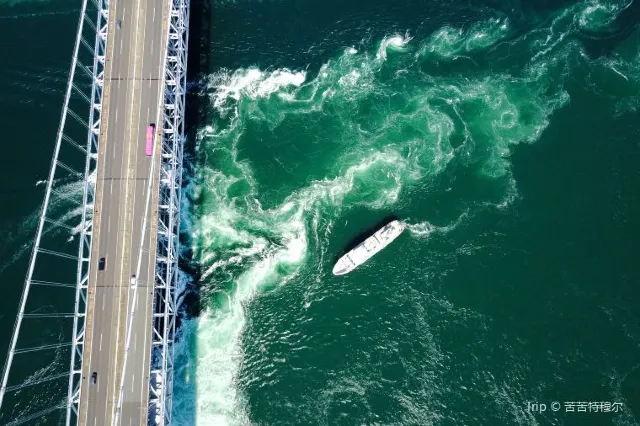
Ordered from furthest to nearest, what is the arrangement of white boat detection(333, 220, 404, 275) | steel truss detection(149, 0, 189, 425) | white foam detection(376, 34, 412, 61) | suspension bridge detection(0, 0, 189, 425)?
white foam detection(376, 34, 412, 61), white boat detection(333, 220, 404, 275), steel truss detection(149, 0, 189, 425), suspension bridge detection(0, 0, 189, 425)

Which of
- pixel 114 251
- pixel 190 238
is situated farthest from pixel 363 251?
pixel 114 251

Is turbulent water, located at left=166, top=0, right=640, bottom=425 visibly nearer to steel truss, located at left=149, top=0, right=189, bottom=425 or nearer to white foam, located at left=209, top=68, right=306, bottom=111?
white foam, located at left=209, top=68, right=306, bottom=111

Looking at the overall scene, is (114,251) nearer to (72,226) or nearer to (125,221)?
(125,221)

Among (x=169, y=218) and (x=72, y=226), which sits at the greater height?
(x=72, y=226)

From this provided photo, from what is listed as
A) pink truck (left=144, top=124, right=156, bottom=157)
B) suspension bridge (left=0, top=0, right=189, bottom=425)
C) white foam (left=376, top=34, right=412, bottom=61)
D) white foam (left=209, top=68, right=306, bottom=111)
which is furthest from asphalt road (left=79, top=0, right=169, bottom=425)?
white foam (left=376, top=34, right=412, bottom=61)

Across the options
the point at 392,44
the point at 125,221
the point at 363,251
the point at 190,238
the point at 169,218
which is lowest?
the point at 363,251
